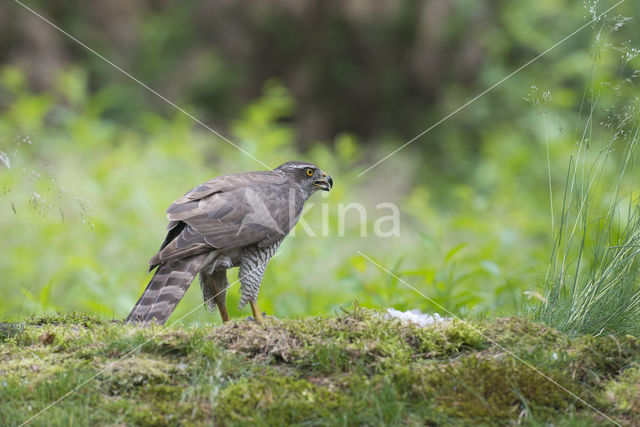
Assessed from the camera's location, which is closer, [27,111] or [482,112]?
[27,111]

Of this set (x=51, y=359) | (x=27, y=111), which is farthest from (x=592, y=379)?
(x=27, y=111)

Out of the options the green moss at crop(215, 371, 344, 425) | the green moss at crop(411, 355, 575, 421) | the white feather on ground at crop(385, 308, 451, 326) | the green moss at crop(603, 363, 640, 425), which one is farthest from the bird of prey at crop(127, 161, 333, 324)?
the green moss at crop(603, 363, 640, 425)

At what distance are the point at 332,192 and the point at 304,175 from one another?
7.46 ft

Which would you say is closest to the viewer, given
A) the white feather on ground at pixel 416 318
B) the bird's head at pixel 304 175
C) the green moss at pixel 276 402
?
the green moss at pixel 276 402

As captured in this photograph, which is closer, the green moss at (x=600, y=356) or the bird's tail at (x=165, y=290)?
the green moss at (x=600, y=356)

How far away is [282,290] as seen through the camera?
5.89m

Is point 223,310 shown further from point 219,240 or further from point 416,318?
point 416,318

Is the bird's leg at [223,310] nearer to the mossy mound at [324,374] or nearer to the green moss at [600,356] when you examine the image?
the mossy mound at [324,374]

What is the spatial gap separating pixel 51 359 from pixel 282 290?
2.93 meters

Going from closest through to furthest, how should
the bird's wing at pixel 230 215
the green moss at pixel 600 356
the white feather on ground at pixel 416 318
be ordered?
1. the green moss at pixel 600 356
2. the white feather on ground at pixel 416 318
3. the bird's wing at pixel 230 215

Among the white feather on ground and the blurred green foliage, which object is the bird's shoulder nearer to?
the blurred green foliage

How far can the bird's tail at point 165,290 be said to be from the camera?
3764 mm

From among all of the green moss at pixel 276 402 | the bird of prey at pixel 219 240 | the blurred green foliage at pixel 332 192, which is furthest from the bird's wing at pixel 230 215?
the green moss at pixel 276 402

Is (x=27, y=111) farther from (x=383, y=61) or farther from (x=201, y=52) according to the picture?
(x=383, y=61)
